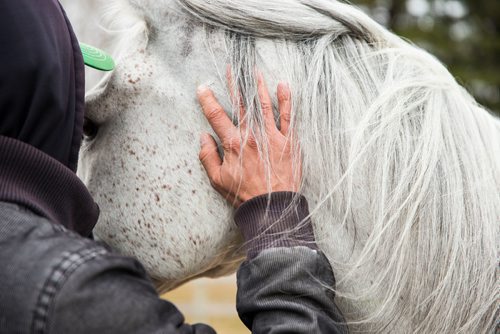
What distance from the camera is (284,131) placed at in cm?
150

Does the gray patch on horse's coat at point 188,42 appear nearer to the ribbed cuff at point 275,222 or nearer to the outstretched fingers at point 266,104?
the outstretched fingers at point 266,104

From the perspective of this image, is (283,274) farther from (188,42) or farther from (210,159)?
(188,42)

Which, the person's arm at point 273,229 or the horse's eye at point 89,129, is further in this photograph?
the horse's eye at point 89,129

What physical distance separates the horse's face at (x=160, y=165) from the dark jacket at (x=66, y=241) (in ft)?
0.44

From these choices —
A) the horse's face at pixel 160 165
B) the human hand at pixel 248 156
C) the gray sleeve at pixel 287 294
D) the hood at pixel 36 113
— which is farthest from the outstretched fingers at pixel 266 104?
the hood at pixel 36 113

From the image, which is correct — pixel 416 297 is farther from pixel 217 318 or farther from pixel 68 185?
pixel 217 318

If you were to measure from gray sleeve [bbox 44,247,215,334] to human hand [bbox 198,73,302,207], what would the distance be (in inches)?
14.2

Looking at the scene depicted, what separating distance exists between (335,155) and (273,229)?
224 millimetres

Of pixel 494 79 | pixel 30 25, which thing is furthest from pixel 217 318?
pixel 494 79

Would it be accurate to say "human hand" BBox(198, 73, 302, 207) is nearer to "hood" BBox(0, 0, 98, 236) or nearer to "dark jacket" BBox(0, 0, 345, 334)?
"dark jacket" BBox(0, 0, 345, 334)

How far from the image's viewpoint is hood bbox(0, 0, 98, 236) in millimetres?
1195

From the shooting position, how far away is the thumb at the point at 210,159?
4.98ft

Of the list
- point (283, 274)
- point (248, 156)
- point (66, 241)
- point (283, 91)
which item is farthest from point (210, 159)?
point (66, 241)

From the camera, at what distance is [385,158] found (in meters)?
1.47
